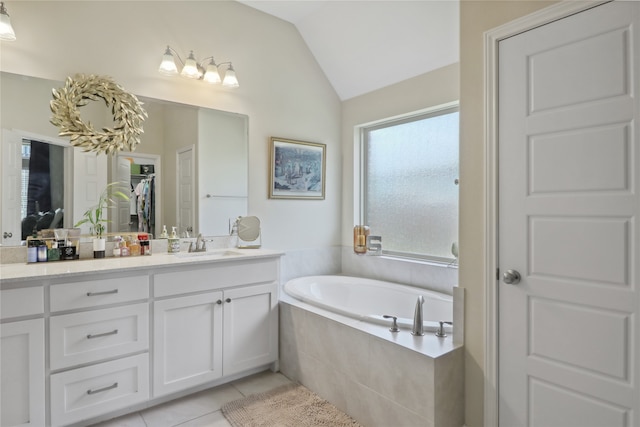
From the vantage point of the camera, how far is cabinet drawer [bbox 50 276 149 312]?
1807mm

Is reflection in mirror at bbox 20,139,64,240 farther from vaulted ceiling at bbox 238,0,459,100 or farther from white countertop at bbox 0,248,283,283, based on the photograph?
vaulted ceiling at bbox 238,0,459,100

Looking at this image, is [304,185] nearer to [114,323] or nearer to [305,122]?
[305,122]

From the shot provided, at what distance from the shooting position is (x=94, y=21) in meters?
2.33

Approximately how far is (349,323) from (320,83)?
7.82 ft

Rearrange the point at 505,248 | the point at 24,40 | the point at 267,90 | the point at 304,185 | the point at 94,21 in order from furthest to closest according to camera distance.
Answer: the point at 304,185
the point at 267,90
the point at 94,21
the point at 24,40
the point at 505,248

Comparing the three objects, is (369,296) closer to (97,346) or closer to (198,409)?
(198,409)

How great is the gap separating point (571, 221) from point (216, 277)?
1947mm

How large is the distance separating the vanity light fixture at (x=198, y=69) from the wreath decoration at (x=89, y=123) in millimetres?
322

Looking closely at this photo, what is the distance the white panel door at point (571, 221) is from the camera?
1.38 meters

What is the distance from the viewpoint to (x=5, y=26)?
1.95m

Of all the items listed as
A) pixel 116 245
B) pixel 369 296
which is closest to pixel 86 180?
pixel 116 245

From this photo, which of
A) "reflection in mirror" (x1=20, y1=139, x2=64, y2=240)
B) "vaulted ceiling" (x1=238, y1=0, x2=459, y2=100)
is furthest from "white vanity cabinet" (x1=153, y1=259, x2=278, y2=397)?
"vaulted ceiling" (x1=238, y1=0, x2=459, y2=100)

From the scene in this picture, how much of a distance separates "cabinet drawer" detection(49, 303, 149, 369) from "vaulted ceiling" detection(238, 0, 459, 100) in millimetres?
2571

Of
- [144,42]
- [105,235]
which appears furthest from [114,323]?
[144,42]
